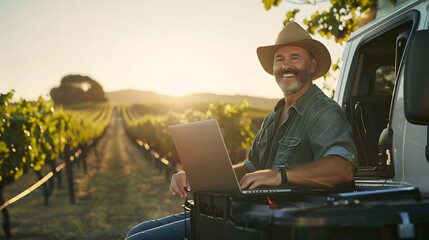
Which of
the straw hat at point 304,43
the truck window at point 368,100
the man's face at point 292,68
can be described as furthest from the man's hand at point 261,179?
the truck window at point 368,100

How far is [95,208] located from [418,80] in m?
10.8

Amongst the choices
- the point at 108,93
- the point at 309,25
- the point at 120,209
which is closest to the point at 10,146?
the point at 120,209

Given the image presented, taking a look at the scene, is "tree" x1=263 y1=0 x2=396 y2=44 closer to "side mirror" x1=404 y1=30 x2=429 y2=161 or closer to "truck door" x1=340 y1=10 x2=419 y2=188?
"truck door" x1=340 y1=10 x2=419 y2=188

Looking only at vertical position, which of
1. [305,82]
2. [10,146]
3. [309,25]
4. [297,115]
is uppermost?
[309,25]

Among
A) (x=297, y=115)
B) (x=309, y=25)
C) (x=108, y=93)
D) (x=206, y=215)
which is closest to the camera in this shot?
(x=206, y=215)

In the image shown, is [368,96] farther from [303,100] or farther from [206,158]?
[206,158]

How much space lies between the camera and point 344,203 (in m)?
1.45

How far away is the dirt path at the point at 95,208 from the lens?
919 centimetres

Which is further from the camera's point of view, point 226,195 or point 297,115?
point 297,115

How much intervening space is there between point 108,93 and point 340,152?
178m

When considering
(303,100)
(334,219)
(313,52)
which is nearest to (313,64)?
(313,52)

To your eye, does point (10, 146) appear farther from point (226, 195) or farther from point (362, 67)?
point (226, 195)

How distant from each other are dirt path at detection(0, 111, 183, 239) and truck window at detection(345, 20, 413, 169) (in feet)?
20.1

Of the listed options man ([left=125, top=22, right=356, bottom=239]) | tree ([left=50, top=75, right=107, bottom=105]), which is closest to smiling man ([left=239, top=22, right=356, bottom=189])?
man ([left=125, top=22, right=356, bottom=239])
